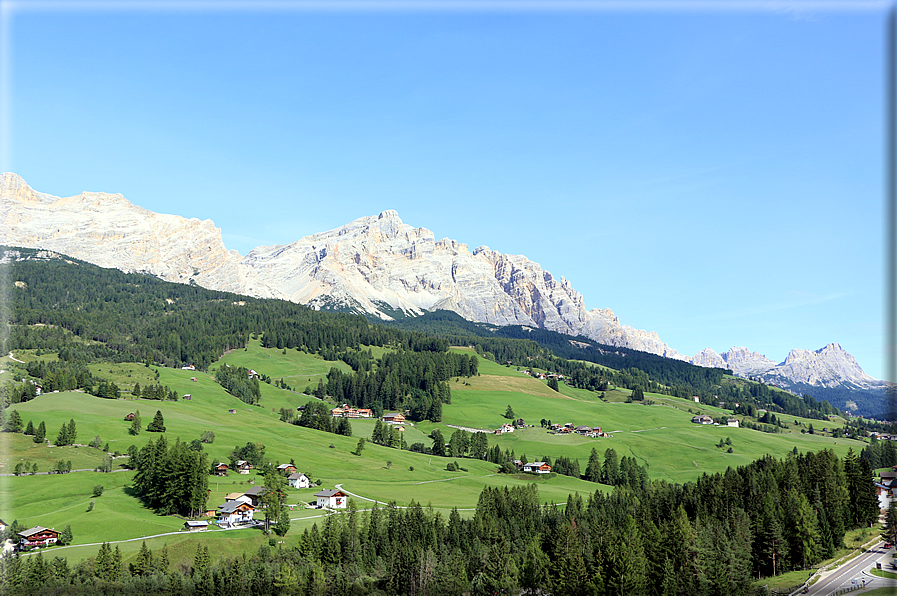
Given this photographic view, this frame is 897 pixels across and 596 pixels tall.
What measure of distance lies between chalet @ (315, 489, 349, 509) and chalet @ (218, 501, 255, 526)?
1339cm

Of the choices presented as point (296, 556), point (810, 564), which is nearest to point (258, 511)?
point (296, 556)

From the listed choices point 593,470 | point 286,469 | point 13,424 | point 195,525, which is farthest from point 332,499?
point 593,470

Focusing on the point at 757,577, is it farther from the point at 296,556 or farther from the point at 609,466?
the point at 609,466

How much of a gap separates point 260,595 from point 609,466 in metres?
108

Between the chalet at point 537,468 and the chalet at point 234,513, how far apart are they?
77580 millimetres

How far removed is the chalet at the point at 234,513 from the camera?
102 meters

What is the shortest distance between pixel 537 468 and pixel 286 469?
62.5 metres

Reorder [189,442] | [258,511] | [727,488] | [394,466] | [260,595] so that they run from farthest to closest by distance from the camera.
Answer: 1. [394,466]
2. [189,442]
3. [258,511]
4. [727,488]
5. [260,595]

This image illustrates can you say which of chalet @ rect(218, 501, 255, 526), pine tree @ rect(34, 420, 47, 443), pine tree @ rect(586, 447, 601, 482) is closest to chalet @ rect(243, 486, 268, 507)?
chalet @ rect(218, 501, 255, 526)

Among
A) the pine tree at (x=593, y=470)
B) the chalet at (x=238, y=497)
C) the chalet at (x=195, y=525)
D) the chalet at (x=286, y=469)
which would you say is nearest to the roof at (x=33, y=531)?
the chalet at (x=195, y=525)

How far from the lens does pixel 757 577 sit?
8631cm

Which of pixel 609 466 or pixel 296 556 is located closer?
pixel 296 556

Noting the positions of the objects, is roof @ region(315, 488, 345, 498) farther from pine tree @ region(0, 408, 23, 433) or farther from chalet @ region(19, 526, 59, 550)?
pine tree @ region(0, 408, 23, 433)

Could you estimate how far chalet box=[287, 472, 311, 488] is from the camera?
129 metres
